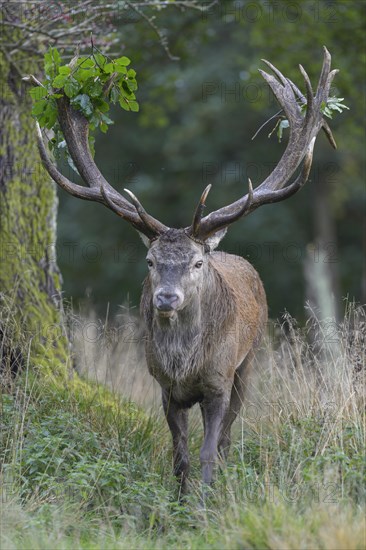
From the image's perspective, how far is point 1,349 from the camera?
7328mm

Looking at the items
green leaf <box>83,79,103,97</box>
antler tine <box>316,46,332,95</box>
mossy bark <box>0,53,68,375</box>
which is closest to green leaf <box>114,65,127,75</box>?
green leaf <box>83,79,103,97</box>

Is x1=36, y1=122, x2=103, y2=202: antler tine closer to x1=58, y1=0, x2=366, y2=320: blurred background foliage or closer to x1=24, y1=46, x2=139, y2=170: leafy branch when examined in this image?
x1=24, y1=46, x2=139, y2=170: leafy branch

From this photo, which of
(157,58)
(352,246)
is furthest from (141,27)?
(352,246)

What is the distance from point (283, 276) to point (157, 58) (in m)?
8.25

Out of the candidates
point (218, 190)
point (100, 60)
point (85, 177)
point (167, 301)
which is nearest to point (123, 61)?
point (100, 60)

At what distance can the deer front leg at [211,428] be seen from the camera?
22.5ft

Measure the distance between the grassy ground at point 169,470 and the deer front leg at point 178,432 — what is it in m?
0.13

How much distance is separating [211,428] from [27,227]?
10.3 feet

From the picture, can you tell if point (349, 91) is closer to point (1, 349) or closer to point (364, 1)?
point (364, 1)

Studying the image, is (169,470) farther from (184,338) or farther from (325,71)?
(325,71)

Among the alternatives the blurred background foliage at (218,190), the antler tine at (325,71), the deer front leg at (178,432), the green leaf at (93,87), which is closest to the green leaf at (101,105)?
the green leaf at (93,87)

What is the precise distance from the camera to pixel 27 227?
30.2 feet

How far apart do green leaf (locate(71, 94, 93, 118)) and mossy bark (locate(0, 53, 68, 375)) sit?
5.80 ft

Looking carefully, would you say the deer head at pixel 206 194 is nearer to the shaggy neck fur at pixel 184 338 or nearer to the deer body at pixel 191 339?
the deer body at pixel 191 339
